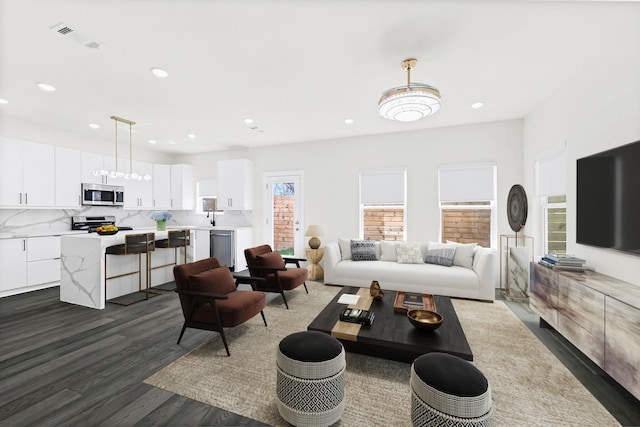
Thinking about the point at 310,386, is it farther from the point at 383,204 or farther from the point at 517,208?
the point at 517,208

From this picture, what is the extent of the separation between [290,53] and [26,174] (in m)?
5.07

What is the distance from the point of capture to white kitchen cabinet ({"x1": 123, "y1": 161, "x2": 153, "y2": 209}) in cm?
602

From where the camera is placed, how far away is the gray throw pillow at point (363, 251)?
4766mm

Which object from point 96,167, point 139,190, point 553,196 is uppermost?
point 96,167

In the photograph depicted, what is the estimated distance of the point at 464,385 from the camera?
55.7 inches

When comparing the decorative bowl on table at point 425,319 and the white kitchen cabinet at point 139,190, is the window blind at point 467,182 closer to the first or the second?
the decorative bowl on table at point 425,319

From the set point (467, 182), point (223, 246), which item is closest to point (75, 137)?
point (223, 246)

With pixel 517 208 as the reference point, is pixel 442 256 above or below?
below

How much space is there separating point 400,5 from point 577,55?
207 centimetres

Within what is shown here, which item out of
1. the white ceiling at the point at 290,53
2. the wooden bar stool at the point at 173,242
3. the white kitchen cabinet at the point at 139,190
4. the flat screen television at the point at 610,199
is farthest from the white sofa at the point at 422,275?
the white kitchen cabinet at the point at 139,190

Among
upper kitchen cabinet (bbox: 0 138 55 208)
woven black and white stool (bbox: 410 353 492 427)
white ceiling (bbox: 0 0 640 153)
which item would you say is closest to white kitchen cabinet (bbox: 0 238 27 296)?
upper kitchen cabinet (bbox: 0 138 55 208)

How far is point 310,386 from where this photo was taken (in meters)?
1.64

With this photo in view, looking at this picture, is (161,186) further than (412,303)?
Yes

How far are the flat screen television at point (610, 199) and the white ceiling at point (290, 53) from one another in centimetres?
105
